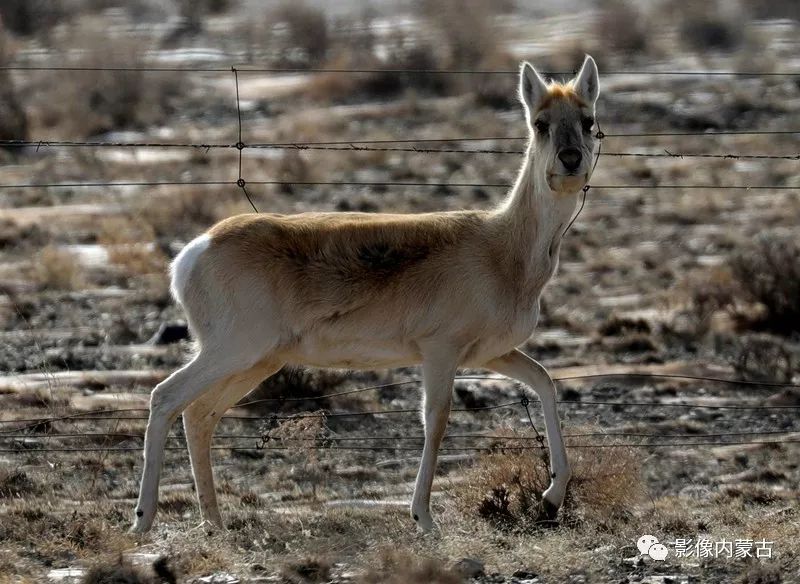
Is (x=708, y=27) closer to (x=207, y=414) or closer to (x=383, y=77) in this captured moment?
(x=383, y=77)

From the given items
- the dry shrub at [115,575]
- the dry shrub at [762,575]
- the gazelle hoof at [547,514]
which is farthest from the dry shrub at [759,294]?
the dry shrub at [115,575]

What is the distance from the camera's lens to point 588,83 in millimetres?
9711

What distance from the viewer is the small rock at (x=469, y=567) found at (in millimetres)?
7698

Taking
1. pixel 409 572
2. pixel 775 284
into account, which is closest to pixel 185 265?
pixel 409 572

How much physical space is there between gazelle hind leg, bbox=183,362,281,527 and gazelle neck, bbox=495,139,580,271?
1.78m

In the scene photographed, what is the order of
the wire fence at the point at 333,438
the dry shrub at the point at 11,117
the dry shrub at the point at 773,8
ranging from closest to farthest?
the wire fence at the point at 333,438 → the dry shrub at the point at 11,117 → the dry shrub at the point at 773,8

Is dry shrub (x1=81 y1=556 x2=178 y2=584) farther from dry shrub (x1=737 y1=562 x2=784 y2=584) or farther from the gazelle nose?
the gazelle nose

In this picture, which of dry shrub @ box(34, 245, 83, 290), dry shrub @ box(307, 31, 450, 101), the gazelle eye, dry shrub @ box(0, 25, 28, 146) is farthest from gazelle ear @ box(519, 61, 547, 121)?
dry shrub @ box(0, 25, 28, 146)

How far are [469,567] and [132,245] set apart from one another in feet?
46.1

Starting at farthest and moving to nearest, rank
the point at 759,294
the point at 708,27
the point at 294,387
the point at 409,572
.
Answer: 1. the point at 708,27
2. the point at 759,294
3. the point at 294,387
4. the point at 409,572

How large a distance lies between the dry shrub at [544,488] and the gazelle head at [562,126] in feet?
6.23

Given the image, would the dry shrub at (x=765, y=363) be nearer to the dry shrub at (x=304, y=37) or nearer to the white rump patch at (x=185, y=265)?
the white rump patch at (x=185, y=265)

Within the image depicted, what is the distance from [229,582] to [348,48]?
1481 inches

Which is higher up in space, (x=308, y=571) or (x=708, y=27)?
(x=308, y=571)
